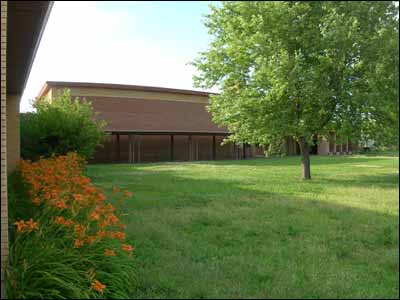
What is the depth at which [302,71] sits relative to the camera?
14547 millimetres

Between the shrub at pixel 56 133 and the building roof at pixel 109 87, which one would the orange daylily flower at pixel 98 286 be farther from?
the building roof at pixel 109 87

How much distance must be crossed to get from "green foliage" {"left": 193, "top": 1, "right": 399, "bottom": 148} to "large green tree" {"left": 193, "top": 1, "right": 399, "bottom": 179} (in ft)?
0.10

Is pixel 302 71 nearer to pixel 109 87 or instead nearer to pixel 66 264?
pixel 66 264

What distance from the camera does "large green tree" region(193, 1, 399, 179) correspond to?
13.5m

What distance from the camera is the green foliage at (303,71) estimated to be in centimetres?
1351

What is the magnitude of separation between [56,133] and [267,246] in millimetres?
12435

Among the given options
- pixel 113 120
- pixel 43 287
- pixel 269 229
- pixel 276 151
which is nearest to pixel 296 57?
pixel 276 151

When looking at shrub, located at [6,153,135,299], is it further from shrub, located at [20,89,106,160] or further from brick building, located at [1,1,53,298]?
shrub, located at [20,89,106,160]

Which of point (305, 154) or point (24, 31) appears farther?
point (305, 154)

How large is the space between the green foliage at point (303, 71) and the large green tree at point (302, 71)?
0.03 metres

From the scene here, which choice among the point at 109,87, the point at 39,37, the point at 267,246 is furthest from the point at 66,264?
the point at 109,87

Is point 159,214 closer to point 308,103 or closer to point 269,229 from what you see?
point 269,229

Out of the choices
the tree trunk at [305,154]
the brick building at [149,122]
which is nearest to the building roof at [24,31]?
the tree trunk at [305,154]

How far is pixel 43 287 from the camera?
4391 mm
